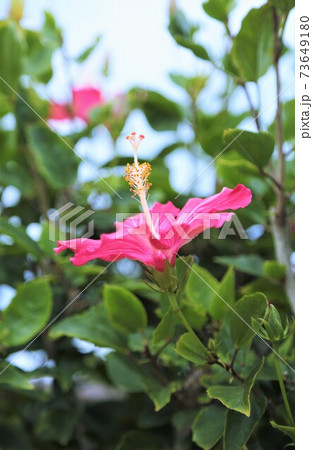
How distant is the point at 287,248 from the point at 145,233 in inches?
10.2

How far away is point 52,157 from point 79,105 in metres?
0.21

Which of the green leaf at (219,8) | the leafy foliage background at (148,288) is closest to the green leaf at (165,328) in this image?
the leafy foliage background at (148,288)

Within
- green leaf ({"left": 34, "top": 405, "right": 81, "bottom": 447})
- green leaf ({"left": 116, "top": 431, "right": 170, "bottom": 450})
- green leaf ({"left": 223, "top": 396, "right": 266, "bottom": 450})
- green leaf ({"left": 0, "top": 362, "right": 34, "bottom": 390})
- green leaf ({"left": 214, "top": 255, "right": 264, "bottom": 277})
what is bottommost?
green leaf ({"left": 34, "top": 405, "right": 81, "bottom": 447})

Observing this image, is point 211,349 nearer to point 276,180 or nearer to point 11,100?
point 276,180

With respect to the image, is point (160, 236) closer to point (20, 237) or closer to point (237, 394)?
point (237, 394)

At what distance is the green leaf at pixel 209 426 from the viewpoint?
0.63 meters

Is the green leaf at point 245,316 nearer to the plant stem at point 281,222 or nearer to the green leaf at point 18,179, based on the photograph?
the plant stem at point 281,222

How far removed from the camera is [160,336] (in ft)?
2.15

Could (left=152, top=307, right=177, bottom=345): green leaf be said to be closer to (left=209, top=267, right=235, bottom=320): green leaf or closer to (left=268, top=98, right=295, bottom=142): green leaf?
(left=209, top=267, right=235, bottom=320): green leaf

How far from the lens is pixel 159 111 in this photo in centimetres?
99

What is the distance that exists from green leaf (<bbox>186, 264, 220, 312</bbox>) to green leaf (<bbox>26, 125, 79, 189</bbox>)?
0.29m

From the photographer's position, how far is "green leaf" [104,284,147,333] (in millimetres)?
718

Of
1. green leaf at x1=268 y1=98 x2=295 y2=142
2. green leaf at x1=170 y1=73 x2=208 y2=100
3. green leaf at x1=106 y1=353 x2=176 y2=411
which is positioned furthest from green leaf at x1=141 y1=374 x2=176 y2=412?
green leaf at x1=170 y1=73 x2=208 y2=100

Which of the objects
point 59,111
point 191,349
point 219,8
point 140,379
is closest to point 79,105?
point 59,111
